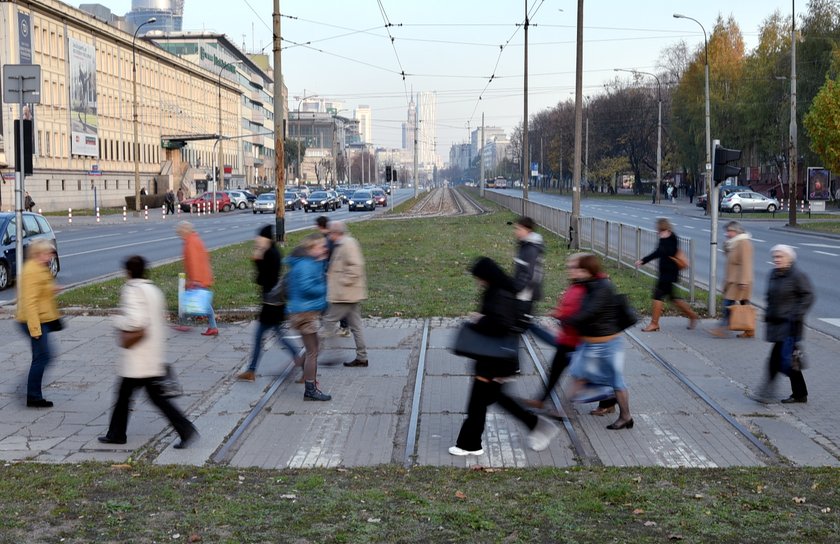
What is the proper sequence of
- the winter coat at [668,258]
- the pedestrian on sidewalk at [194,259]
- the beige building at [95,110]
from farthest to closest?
the beige building at [95,110], the winter coat at [668,258], the pedestrian on sidewalk at [194,259]

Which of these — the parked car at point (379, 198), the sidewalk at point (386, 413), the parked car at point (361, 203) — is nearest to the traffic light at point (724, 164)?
the sidewalk at point (386, 413)

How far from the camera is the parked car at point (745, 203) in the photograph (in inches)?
2307

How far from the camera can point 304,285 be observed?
30.2 feet

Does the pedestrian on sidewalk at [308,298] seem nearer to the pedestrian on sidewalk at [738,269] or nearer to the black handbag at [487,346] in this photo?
the black handbag at [487,346]

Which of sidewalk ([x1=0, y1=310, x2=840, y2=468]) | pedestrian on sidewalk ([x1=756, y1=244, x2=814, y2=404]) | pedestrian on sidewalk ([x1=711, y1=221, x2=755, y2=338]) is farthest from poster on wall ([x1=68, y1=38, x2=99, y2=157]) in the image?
pedestrian on sidewalk ([x1=756, y1=244, x2=814, y2=404])

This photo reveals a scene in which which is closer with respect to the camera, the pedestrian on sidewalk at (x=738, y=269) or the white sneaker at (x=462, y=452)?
the white sneaker at (x=462, y=452)

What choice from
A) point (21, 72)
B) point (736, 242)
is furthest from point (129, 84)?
point (736, 242)

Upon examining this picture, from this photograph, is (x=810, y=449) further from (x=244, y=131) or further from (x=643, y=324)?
(x=244, y=131)

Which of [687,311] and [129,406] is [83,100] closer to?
[687,311]

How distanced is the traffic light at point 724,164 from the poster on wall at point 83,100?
57.6m

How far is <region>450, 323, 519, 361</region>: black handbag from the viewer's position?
278 inches

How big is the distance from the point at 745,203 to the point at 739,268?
49125 millimetres

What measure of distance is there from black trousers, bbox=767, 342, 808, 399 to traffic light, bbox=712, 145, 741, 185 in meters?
5.10

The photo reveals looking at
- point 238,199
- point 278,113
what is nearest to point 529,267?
point 278,113
